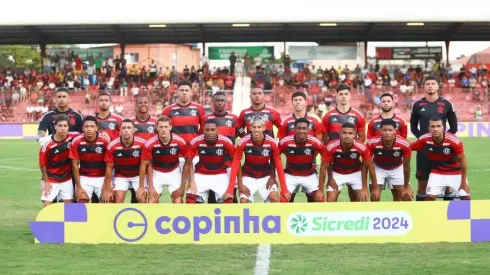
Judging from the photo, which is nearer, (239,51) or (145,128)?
Result: (145,128)

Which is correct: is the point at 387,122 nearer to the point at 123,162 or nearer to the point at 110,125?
the point at 123,162

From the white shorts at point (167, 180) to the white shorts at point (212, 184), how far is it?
285 millimetres

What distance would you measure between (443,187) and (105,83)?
96.3 feet

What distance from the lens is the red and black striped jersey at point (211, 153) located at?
11539 mm

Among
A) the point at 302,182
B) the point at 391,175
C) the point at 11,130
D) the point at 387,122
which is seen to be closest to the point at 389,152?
the point at 391,175

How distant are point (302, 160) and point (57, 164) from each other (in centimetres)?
309

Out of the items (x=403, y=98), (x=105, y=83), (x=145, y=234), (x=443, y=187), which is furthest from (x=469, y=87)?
(x=145, y=234)

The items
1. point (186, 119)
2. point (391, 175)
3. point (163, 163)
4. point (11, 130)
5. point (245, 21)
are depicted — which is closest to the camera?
point (163, 163)

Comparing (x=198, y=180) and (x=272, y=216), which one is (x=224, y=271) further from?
(x=198, y=180)

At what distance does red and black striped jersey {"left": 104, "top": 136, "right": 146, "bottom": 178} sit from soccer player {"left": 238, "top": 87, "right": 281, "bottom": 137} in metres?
1.57

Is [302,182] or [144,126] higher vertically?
[144,126]

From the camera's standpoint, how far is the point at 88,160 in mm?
11703

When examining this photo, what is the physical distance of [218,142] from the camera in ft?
38.0

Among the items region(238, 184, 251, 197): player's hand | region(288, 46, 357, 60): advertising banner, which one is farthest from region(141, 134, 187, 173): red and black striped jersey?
region(288, 46, 357, 60): advertising banner
